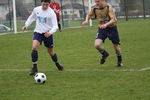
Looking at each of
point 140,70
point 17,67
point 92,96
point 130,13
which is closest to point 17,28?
point 130,13

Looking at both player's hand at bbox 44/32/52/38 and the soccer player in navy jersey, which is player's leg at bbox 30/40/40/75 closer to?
player's hand at bbox 44/32/52/38

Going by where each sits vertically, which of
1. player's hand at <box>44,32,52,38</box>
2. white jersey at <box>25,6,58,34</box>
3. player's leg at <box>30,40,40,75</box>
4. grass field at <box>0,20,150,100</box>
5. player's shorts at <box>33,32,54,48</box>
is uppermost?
white jersey at <box>25,6,58,34</box>

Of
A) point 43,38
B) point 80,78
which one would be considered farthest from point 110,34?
point 80,78

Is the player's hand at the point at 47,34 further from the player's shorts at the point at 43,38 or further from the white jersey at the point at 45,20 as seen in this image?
the player's shorts at the point at 43,38

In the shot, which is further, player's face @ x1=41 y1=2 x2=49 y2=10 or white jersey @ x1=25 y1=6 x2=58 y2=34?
white jersey @ x1=25 y1=6 x2=58 y2=34

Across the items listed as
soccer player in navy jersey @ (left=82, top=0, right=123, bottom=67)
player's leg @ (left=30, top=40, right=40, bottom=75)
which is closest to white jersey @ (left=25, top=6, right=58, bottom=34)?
player's leg @ (left=30, top=40, right=40, bottom=75)

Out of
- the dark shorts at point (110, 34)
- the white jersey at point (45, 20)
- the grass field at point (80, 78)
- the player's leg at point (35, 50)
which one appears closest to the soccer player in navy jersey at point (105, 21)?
the dark shorts at point (110, 34)

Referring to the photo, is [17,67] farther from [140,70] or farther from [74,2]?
[74,2]

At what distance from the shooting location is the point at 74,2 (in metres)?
41.0

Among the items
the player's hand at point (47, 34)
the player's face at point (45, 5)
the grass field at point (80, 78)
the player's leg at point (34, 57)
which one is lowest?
the grass field at point (80, 78)

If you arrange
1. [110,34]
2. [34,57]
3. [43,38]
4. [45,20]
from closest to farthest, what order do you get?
1. [34,57]
2. [45,20]
3. [43,38]
4. [110,34]

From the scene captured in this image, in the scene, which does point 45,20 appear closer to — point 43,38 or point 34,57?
point 43,38

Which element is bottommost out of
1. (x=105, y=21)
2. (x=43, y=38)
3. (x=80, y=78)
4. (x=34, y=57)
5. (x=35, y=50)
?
(x=80, y=78)

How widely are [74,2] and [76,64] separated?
92.8 feet
